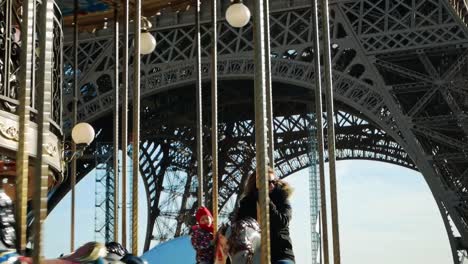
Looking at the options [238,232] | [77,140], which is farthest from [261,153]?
[77,140]

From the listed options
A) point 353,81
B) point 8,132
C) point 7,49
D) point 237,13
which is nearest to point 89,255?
point 8,132

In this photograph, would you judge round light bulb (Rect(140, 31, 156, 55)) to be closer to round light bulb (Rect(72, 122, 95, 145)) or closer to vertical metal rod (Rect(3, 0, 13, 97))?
round light bulb (Rect(72, 122, 95, 145))

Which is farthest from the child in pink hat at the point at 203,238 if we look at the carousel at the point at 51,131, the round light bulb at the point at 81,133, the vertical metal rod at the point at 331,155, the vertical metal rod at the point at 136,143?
the round light bulb at the point at 81,133

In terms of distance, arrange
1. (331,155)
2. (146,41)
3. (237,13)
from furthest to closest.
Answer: (146,41) → (237,13) → (331,155)

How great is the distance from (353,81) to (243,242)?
1546 cm

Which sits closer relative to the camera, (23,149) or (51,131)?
(23,149)

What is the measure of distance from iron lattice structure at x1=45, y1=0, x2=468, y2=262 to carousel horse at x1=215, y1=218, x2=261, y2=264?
42.9ft

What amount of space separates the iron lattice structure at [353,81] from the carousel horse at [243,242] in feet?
42.9

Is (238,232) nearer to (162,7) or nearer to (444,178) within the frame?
(162,7)

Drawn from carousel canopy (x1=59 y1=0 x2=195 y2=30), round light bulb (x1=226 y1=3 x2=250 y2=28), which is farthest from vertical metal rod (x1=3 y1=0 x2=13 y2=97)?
carousel canopy (x1=59 y1=0 x2=195 y2=30)

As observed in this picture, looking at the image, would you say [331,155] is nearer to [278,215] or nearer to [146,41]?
[278,215]

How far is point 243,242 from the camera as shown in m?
4.45

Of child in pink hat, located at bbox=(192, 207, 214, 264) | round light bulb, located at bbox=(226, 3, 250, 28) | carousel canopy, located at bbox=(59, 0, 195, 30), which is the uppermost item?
carousel canopy, located at bbox=(59, 0, 195, 30)

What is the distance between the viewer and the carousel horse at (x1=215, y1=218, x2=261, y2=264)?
4.43m
